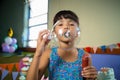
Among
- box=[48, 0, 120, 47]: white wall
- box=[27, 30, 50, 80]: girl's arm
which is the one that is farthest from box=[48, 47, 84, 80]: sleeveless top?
box=[48, 0, 120, 47]: white wall

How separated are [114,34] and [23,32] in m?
1.95

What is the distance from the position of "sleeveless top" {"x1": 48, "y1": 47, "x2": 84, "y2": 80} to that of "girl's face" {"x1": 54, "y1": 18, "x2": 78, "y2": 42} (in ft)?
0.38

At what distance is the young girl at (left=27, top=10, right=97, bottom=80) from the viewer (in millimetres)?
762

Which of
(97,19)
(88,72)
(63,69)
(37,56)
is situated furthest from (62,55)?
(97,19)

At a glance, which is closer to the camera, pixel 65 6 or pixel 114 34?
pixel 114 34

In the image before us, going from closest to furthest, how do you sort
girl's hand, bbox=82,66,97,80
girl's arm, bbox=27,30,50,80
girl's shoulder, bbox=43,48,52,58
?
1. girl's hand, bbox=82,66,97,80
2. girl's arm, bbox=27,30,50,80
3. girl's shoulder, bbox=43,48,52,58

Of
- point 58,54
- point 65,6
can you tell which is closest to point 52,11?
point 65,6

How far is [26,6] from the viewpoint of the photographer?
332 cm

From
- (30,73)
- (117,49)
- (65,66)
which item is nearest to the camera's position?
(30,73)

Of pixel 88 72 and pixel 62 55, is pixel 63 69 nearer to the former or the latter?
pixel 62 55

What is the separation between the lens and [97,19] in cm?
192

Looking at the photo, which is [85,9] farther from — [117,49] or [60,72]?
[60,72]

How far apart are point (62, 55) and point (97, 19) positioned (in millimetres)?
1143

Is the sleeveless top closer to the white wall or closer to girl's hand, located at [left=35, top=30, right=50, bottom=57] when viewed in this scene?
girl's hand, located at [left=35, top=30, right=50, bottom=57]
